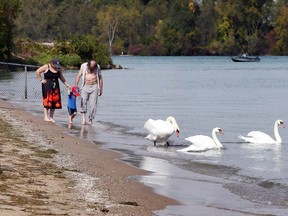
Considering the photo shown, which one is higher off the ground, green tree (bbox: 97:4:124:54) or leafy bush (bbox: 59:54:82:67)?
green tree (bbox: 97:4:124:54)

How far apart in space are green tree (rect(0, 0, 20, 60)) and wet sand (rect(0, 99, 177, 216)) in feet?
151

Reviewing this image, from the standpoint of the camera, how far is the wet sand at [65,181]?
987 centimetres

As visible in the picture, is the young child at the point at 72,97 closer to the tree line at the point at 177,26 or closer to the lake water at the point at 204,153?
the lake water at the point at 204,153

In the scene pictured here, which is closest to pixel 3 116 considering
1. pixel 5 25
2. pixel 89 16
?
pixel 5 25

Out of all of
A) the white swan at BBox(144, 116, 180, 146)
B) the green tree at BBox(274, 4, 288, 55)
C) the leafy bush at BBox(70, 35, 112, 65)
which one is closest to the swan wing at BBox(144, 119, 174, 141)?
the white swan at BBox(144, 116, 180, 146)

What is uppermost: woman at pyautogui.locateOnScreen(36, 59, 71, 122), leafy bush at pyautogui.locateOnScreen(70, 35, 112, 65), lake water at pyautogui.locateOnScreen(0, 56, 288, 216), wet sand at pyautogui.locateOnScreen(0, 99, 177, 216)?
woman at pyautogui.locateOnScreen(36, 59, 71, 122)

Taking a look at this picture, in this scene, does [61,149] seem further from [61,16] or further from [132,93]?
[61,16]

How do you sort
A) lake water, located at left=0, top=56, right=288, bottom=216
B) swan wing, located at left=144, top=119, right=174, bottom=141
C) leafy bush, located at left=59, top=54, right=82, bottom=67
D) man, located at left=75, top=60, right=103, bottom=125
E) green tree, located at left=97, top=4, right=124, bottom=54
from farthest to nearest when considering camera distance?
1. green tree, located at left=97, top=4, right=124, bottom=54
2. leafy bush, located at left=59, top=54, right=82, bottom=67
3. man, located at left=75, top=60, right=103, bottom=125
4. swan wing, located at left=144, top=119, right=174, bottom=141
5. lake water, located at left=0, top=56, right=288, bottom=216

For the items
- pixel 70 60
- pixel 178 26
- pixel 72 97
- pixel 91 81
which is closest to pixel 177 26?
pixel 178 26

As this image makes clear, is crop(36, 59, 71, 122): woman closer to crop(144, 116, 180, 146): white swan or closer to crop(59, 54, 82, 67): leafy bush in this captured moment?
crop(144, 116, 180, 146): white swan

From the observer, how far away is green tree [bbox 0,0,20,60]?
62.5 meters

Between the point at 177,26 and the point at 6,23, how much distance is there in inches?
3623

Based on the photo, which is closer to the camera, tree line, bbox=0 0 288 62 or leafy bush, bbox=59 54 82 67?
leafy bush, bbox=59 54 82 67

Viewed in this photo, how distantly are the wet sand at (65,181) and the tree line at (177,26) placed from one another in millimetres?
126789
